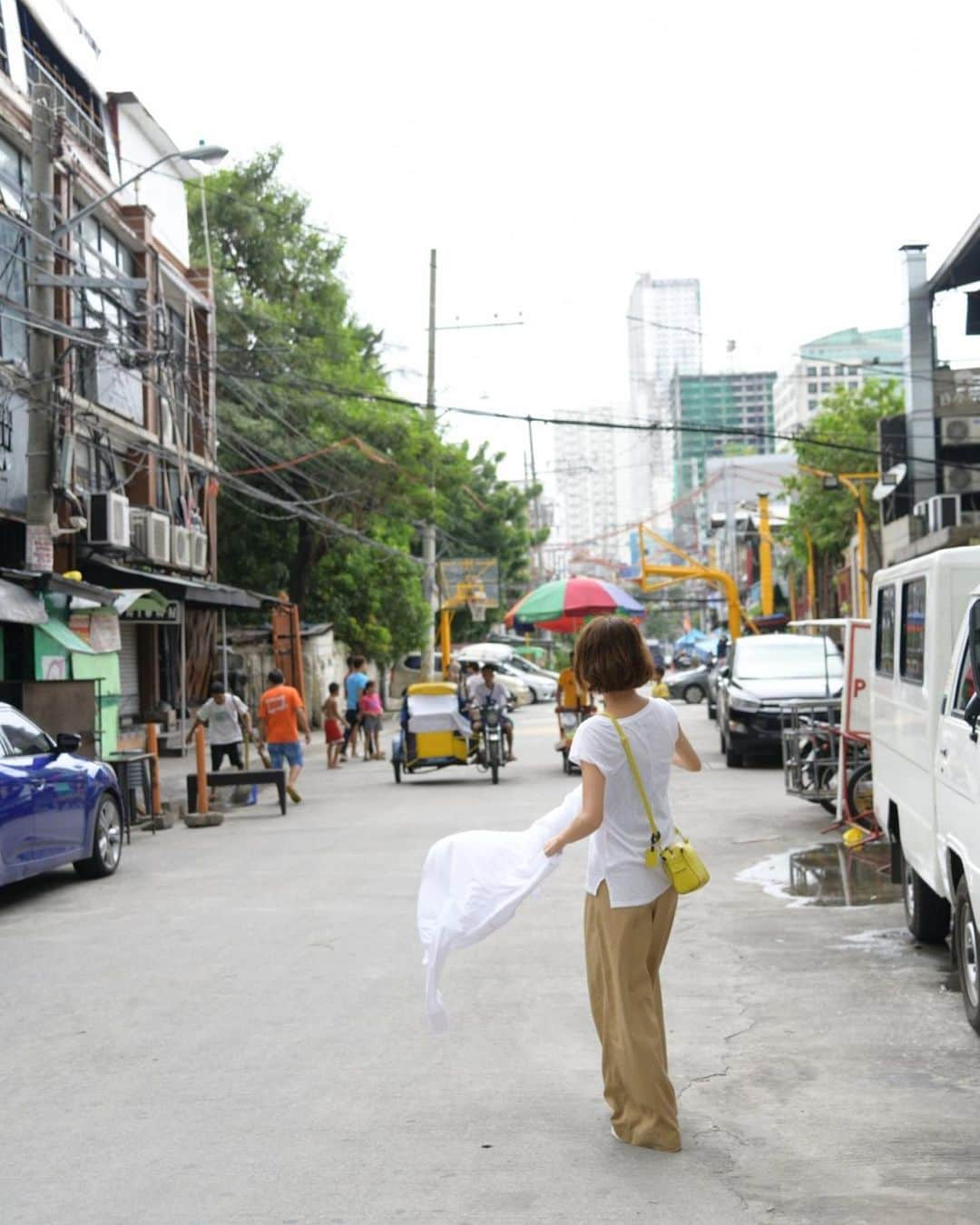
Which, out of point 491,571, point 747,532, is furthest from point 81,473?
point 747,532

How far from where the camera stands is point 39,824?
1129 centimetres

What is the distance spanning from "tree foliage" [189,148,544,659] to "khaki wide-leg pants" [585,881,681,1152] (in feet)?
80.0

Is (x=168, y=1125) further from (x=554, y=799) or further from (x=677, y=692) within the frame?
(x=677, y=692)

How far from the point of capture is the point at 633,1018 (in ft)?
16.7

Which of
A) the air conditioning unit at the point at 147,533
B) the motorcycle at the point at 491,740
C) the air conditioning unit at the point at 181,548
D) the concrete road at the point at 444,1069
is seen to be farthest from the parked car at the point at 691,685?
the concrete road at the point at 444,1069

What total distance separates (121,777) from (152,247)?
47.9ft

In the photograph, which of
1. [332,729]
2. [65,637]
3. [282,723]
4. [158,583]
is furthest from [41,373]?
[332,729]

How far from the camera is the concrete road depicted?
4684 millimetres

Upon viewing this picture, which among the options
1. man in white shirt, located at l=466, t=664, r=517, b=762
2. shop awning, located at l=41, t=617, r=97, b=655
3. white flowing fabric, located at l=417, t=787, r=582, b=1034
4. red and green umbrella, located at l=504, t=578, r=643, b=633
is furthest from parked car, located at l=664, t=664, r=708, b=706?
white flowing fabric, located at l=417, t=787, r=582, b=1034

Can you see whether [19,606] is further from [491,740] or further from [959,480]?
[959,480]

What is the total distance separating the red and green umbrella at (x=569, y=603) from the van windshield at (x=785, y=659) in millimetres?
4007

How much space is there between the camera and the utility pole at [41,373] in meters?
17.7

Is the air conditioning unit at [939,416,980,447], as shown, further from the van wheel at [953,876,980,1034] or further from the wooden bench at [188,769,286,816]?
the van wheel at [953,876,980,1034]

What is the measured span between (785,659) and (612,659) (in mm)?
18049
